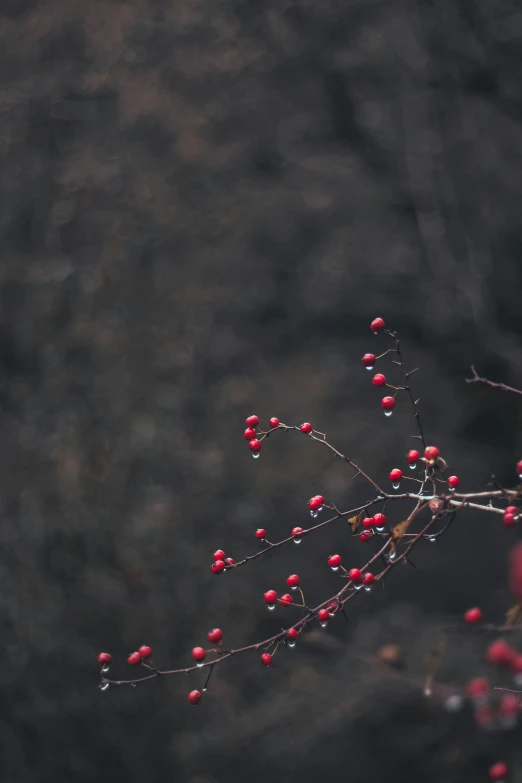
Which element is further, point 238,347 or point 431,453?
point 238,347

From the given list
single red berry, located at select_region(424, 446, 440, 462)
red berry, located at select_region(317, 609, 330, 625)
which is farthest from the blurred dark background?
single red berry, located at select_region(424, 446, 440, 462)

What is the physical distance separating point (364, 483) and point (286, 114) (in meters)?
1.11

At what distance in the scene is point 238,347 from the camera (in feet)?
6.66

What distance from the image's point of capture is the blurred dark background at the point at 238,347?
6.00ft

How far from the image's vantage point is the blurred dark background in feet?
6.00

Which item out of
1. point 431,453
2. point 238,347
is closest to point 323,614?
point 431,453

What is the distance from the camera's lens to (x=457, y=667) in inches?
69.5

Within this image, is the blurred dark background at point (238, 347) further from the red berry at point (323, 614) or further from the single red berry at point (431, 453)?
the single red berry at point (431, 453)

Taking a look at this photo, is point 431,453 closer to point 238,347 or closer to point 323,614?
point 323,614

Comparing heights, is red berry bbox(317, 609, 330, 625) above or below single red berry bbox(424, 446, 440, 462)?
below

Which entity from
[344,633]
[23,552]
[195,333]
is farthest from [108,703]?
[195,333]

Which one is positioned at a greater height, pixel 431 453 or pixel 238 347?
pixel 431 453

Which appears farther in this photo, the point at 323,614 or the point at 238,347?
the point at 238,347

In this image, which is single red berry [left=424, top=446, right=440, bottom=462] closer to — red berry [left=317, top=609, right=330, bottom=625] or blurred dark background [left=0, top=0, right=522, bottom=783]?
red berry [left=317, top=609, right=330, bottom=625]
